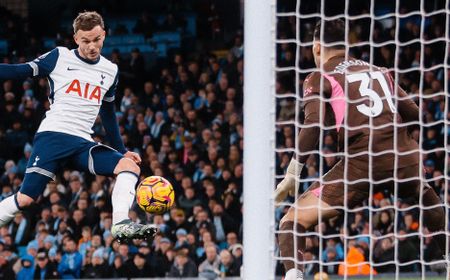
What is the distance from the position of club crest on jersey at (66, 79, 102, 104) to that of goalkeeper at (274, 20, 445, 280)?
68.6 inches

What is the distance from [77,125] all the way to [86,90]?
27 centimetres

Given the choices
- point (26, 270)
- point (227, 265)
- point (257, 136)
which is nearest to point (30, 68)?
point (257, 136)

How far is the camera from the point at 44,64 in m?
7.64

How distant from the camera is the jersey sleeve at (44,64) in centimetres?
757

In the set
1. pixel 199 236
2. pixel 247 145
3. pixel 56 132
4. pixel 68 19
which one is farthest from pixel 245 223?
pixel 68 19

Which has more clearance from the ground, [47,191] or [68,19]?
[68,19]

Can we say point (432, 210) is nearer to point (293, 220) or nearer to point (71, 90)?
point (293, 220)

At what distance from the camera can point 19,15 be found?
19484mm

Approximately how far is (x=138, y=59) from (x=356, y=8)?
365cm

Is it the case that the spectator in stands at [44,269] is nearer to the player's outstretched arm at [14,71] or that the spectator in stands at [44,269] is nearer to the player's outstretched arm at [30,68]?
→ the player's outstretched arm at [30,68]

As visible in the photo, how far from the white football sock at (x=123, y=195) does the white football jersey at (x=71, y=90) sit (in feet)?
1.53

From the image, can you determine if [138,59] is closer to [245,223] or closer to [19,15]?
[19,15]

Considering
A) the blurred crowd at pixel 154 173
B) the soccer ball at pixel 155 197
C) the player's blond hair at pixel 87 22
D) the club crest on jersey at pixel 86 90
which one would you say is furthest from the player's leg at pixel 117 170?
the blurred crowd at pixel 154 173

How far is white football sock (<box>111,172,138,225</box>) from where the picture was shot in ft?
24.6
